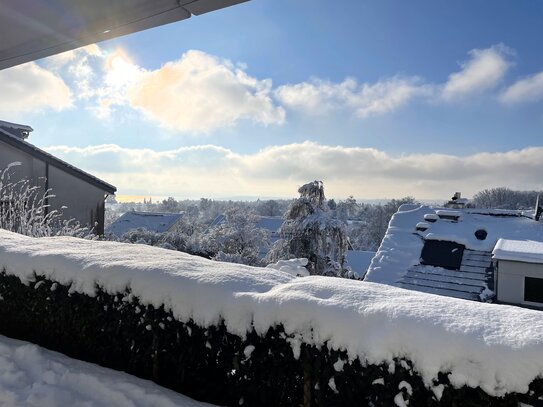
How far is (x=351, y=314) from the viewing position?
5.33ft

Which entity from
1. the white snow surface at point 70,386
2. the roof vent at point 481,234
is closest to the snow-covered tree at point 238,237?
the roof vent at point 481,234

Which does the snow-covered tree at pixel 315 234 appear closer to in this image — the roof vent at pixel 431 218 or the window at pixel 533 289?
the roof vent at pixel 431 218

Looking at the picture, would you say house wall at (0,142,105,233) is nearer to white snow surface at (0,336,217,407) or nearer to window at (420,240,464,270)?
window at (420,240,464,270)

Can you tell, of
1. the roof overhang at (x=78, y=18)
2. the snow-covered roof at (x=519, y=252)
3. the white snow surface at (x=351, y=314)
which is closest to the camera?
the white snow surface at (x=351, y=314)

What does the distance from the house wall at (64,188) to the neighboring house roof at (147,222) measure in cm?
771

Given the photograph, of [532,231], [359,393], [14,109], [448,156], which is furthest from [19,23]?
[448,156]

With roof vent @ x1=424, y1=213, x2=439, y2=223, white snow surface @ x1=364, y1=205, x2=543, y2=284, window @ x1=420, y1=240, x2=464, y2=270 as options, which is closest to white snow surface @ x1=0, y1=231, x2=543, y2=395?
white snow surface @ x1=364, y1=205, x2=543, y2=284

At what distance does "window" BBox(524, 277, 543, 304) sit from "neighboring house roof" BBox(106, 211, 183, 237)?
19.7 m

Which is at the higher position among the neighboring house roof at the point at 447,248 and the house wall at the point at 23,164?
the house wall at the point at 23,164

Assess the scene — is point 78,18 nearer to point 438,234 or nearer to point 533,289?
point 533,289

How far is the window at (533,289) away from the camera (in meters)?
7.42

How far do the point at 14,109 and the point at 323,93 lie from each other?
6.49m

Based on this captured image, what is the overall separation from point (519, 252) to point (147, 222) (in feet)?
72.4

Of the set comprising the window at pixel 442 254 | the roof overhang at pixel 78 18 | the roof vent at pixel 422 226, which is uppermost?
the roof overhang at pixel 78 18
